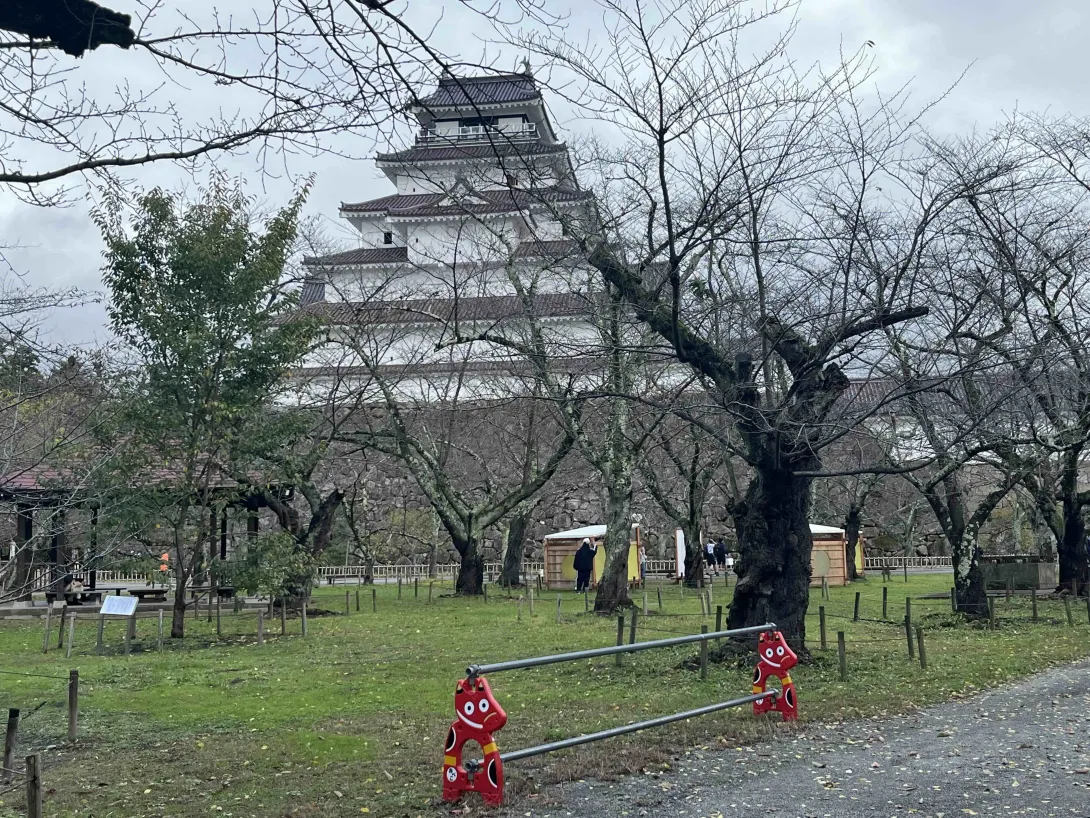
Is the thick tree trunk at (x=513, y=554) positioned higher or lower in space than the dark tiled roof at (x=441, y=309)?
lower

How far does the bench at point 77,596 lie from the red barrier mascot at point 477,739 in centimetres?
1745

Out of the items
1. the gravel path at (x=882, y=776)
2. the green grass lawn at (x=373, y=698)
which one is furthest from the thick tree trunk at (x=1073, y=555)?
the gravel path at (x=882, y=776)

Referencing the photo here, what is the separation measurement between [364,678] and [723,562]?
2243cm

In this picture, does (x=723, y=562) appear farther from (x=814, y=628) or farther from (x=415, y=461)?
(x=814, y=628)

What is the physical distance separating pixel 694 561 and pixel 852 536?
6.18 metres

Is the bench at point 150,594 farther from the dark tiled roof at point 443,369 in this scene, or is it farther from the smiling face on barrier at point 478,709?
the smiling face on barrier at point 478,709

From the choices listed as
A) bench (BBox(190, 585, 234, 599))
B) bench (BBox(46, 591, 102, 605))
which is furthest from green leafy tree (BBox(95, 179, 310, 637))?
bench (BBox(46, 591, 102, 605))

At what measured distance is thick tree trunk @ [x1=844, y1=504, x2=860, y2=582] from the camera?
2950 cm

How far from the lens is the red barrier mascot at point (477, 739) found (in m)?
Result: 5.92

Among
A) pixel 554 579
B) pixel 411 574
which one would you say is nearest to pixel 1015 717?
pixel 554 579

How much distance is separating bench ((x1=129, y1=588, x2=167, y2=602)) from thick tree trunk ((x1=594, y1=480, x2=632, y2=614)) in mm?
8937

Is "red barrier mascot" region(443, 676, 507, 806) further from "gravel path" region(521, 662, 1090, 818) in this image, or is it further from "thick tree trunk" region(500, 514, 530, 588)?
"thick tree trunk" region(500, 514, 530, 588)

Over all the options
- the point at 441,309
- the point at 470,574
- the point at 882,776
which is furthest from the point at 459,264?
the point at 882,776

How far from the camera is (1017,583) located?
78.2ft
